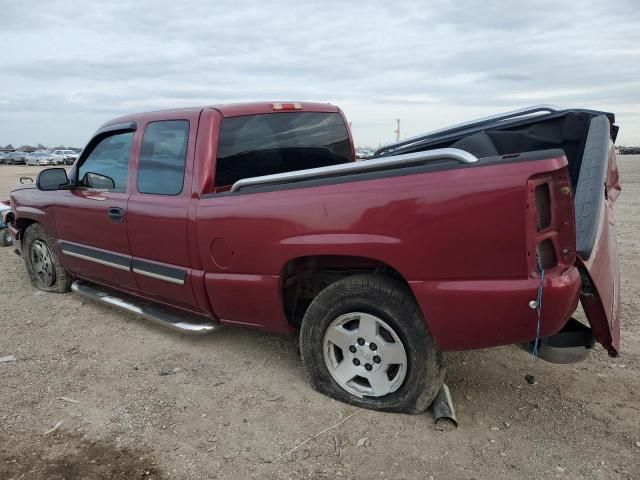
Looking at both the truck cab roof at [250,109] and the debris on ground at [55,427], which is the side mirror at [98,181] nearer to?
the truck cab roof at [250,109]

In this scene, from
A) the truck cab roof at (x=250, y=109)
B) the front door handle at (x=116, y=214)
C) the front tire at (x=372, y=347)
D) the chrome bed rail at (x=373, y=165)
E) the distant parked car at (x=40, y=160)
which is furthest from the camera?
the distant parked car at (x=40, y=160)

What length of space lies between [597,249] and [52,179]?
4.51 meters

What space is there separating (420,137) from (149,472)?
3.33 m

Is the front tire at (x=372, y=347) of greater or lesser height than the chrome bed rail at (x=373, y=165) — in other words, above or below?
below

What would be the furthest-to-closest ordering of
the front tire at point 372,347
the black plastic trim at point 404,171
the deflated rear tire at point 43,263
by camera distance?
the deflated rear tire at point 43,263 < the front tire at point 372,347 < the black plastic trim at point 404,171

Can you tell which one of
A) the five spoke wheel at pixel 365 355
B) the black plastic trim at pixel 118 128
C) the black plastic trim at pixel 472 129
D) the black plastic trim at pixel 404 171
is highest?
the black plastic trim at pixel 118 128

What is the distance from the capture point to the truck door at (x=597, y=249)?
2.60 metres

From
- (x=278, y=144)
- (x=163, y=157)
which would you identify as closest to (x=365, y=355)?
(x=278, y=144)

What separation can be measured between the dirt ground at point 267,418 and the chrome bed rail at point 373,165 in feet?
4.44

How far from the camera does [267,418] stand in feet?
10.1

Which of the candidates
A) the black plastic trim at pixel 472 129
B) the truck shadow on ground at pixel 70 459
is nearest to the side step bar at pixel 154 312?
the truck shadow on ground at pixel 70 459

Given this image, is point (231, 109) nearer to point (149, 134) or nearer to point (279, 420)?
point (149, 134)

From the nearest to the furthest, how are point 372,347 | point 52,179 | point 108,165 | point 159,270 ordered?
point 372,347 → point 159,270 → point 108,165 → point 52,179

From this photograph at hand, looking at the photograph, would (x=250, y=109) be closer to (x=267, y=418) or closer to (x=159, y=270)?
(x=159, y=270)
